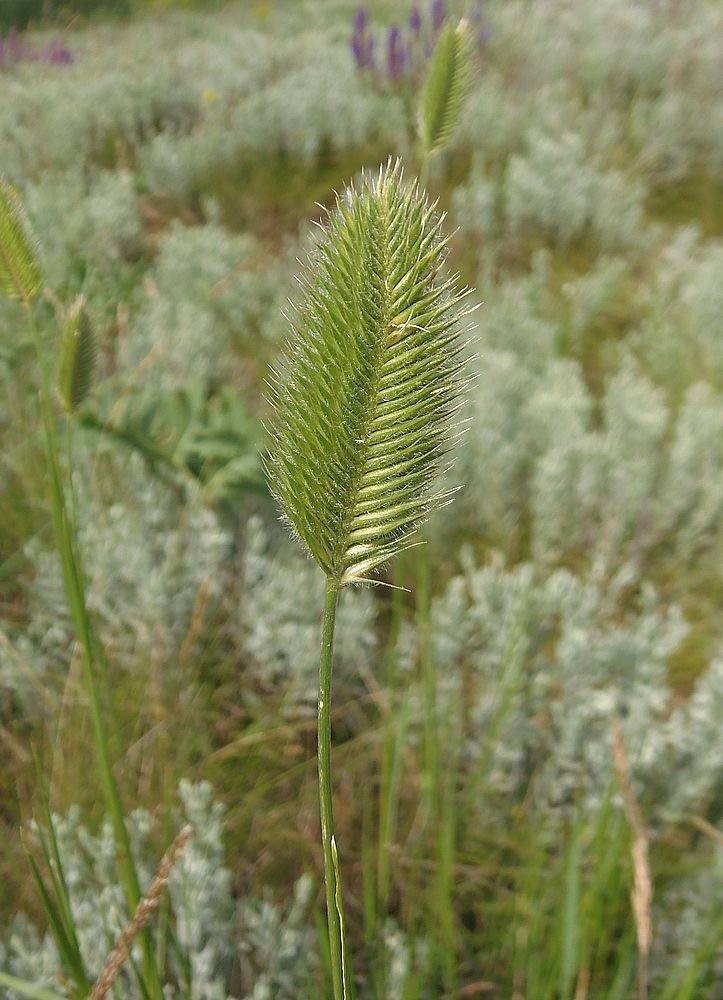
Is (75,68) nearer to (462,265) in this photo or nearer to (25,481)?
(462,265)

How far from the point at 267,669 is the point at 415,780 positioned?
0.37m

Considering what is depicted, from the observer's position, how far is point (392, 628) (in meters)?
1.62

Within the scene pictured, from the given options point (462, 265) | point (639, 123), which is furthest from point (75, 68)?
point (639, 123)

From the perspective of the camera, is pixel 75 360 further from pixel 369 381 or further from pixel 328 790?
pixel 328 790

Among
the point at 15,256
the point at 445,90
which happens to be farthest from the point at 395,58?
the point at 15,256

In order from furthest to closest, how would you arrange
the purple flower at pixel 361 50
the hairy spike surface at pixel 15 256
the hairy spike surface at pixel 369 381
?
the purple flower at pixel 361 50, the hairy spike surface at pixel 15 256, the hairy spike surface at pixel 369 381

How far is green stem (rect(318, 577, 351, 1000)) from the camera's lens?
0.55 m

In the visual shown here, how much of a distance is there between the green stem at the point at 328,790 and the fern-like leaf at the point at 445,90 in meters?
0.80

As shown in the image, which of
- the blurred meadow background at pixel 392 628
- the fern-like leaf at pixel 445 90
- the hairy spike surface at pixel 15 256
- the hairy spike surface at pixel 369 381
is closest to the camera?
the hairy spike surface at pixel 369 381

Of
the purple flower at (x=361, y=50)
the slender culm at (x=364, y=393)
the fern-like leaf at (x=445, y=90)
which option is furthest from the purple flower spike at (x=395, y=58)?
the slender culm at (x=364, y=393)

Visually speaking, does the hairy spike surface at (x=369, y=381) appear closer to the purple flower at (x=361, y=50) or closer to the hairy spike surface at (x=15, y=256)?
the hairy spike surface at (x=15, y=256)

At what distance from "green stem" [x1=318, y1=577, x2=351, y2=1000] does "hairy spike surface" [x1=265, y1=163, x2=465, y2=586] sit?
0.05 m

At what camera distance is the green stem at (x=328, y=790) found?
554 mm

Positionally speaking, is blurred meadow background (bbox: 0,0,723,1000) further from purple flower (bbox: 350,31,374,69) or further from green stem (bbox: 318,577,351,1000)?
purple flower (bbox: 350,31,374,69)
